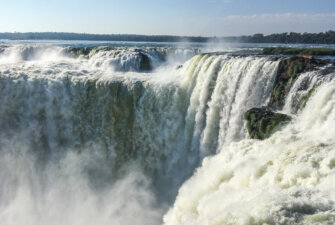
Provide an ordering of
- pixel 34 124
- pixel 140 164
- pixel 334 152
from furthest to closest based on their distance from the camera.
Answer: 1. pixel 34 124
2. pixel 140 164
3. pixel 334 152

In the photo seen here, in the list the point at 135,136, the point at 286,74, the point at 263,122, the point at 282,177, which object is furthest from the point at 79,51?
the point at 282,177

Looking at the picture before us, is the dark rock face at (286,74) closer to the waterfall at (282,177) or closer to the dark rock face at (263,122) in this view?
the waterfall at (282,177)

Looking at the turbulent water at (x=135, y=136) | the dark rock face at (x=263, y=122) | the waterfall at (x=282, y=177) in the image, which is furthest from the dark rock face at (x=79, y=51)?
the waterfall at (x=282, y=177)

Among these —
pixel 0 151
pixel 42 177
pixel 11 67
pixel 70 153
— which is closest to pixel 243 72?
pixel 70 153

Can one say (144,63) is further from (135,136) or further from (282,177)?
(282,177)

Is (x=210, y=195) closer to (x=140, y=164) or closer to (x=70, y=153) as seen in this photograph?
(x=140, y=164)

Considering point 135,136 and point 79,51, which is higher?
point 79,51

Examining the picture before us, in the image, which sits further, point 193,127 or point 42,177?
point 42,177
